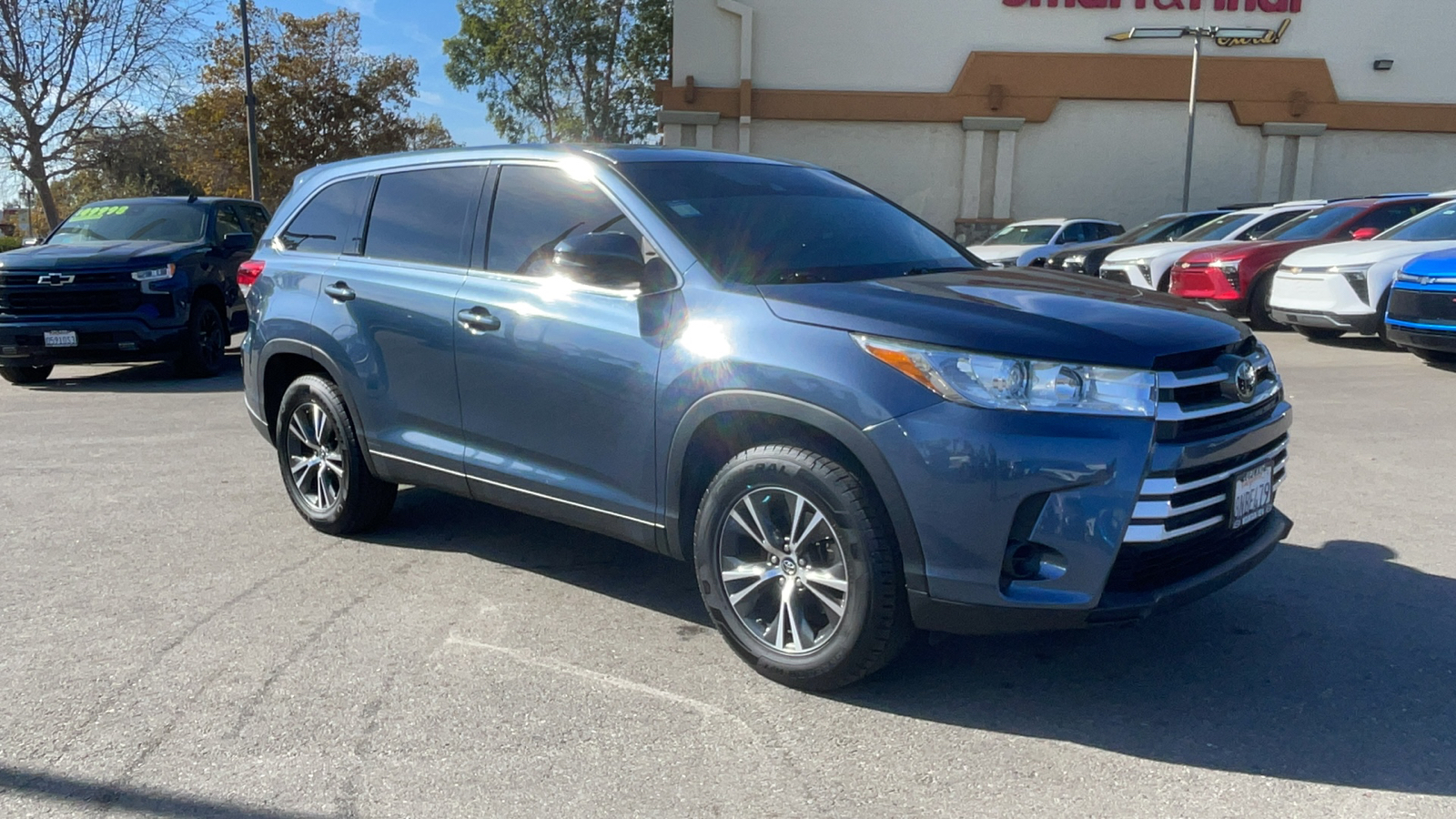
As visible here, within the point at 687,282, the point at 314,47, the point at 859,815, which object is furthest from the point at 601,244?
the point at 314,47

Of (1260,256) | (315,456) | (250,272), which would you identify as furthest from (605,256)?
(1260,256)

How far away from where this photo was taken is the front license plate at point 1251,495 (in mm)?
3512

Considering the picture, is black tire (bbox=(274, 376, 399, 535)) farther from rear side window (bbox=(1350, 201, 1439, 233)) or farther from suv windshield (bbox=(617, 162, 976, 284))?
rear side window (bbox=(1350, 201, 1439, 233))

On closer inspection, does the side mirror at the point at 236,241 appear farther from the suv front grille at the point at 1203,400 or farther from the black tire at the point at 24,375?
the suv front grille at the point at 1203,400

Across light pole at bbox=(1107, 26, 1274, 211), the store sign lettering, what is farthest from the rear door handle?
the store sign lettering

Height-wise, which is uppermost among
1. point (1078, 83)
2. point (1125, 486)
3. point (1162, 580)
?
point (1078, 83)

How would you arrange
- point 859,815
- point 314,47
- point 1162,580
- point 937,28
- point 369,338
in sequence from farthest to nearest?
1. point 314,47
2. point 937,28
3. point 369,338
4. point 1162,580
5. point 859,815

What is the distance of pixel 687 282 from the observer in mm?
3846

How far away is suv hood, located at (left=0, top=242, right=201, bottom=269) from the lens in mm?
10258

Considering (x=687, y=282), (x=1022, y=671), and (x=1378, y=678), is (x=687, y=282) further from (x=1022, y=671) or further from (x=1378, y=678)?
(x=1378, y=678)


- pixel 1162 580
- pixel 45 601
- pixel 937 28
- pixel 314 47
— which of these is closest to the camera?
pixel 1162 580

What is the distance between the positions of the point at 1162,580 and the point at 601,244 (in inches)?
81.2

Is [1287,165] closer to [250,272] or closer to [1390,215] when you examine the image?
[1390,215]

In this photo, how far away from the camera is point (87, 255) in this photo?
10414 millimetres
